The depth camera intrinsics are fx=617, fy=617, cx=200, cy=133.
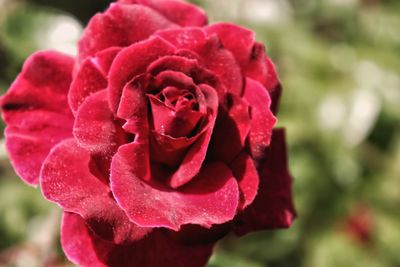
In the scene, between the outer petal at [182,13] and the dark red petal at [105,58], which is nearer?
the dark red petal at [105,58]

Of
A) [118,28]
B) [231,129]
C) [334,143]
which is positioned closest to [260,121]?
[231,129]

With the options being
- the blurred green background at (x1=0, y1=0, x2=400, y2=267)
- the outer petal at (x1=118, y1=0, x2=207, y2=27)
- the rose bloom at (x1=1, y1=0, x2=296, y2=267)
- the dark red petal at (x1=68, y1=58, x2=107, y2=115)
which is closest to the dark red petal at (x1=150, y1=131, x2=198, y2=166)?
the rose bloom at (x1=1, y1=0, x2=296, y2=267)

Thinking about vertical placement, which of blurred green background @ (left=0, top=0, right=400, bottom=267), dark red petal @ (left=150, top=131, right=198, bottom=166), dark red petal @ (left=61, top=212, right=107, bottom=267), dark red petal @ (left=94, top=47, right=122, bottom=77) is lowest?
blurred green background @ (left=0, top=0, right=400, bottom=267)

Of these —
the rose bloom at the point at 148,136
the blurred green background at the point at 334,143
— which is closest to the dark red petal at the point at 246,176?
the rose bloom at the point at 148,136

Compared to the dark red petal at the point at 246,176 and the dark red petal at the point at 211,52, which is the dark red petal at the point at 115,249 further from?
the dark red petal at the point at 211,52

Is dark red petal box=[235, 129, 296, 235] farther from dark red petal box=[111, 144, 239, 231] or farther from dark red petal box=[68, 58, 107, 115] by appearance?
dark red petal box=[68, 58, 107, 115]
